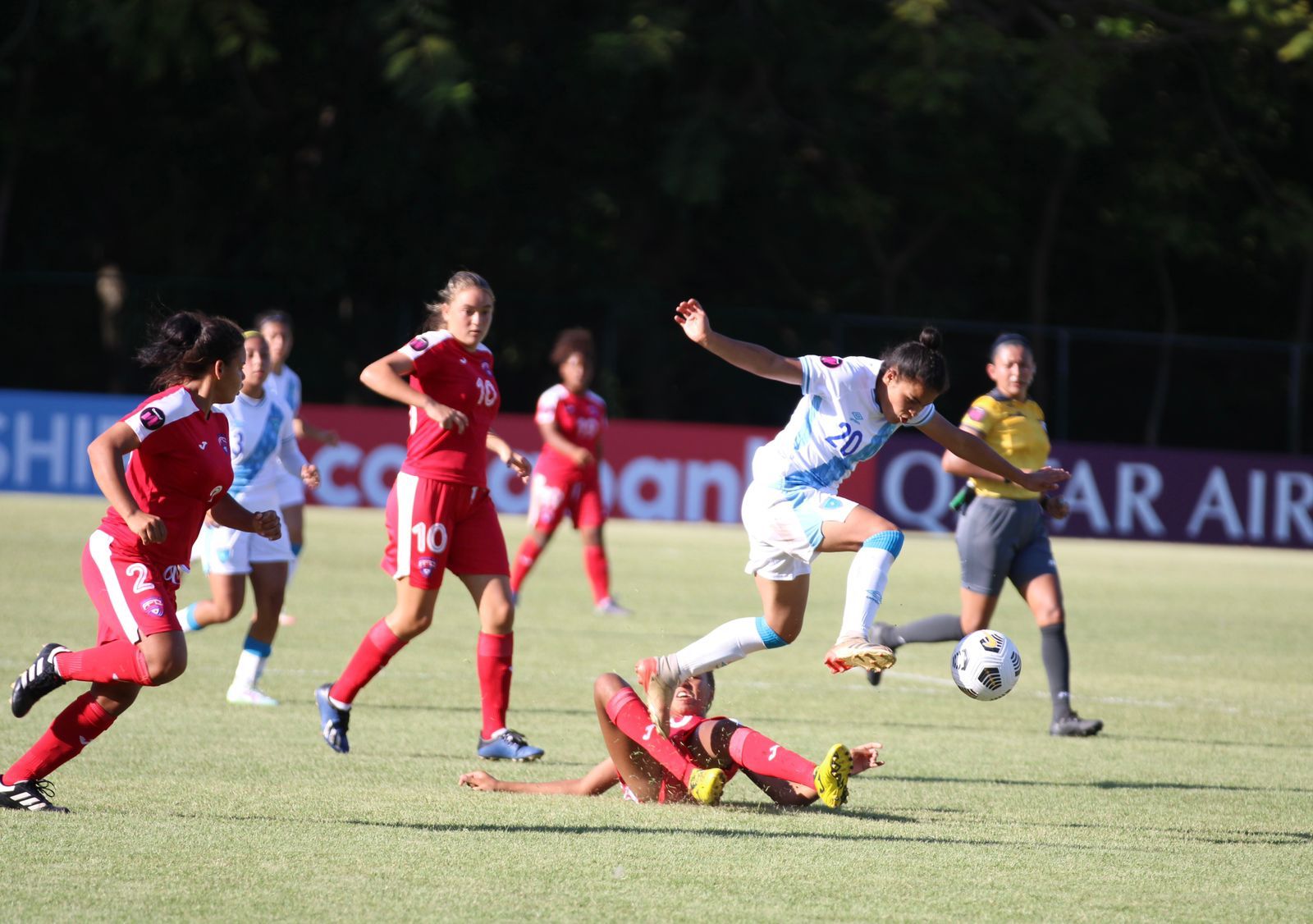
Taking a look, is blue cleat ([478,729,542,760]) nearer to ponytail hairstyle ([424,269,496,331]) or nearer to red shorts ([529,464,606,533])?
ponytail hairstyle ([424,269,496,331])

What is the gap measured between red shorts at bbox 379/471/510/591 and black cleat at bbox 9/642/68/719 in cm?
181

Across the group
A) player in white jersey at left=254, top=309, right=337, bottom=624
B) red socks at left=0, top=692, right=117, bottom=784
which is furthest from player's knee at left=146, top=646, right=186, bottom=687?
player in white jersey at left=254, top=309, right=337, bottom=624

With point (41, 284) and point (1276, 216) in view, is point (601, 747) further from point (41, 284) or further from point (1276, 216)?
point (1276, 216)

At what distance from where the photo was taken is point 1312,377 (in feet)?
91.1

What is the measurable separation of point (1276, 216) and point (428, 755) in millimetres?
26879

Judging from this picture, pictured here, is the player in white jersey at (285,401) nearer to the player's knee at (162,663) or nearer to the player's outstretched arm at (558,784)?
the player's outstretched arm at (558,784)

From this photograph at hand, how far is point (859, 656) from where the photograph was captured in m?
5.89

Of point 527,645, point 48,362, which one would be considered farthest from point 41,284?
point 527,645

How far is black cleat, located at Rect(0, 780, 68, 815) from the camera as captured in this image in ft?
18.6

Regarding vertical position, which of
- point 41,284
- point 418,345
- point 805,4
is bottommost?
point 418,345

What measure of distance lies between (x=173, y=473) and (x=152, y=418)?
0.23 metres

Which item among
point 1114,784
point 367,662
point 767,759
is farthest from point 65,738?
point 1114,784

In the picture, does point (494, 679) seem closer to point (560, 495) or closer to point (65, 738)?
point (65, 738)

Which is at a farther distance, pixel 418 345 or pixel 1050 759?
pixel 1050 759
